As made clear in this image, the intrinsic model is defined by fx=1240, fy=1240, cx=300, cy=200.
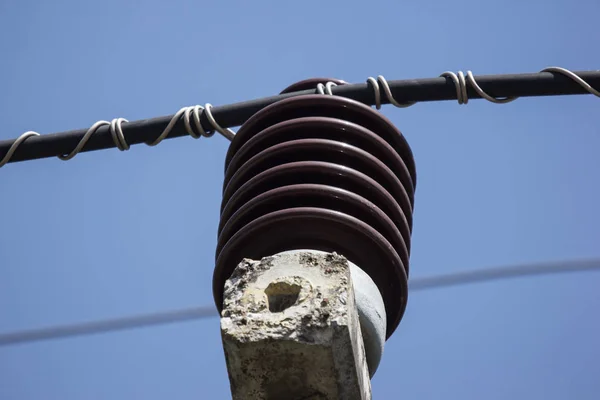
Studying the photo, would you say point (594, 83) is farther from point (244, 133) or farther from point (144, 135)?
point (144, 135)

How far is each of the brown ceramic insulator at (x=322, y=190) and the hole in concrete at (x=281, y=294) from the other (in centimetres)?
42

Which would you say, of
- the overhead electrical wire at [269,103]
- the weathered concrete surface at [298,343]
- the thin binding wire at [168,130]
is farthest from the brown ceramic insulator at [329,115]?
the weathered concrete surface at [298,343]

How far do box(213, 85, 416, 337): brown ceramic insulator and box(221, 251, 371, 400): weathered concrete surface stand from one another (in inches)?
18.0

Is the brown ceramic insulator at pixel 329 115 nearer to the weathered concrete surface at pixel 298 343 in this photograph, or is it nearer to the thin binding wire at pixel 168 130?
the thin binding wire at pixel 168 130

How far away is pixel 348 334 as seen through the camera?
3.28 meters

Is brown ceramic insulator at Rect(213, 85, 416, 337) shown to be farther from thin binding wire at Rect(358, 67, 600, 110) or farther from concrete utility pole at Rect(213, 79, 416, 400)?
thin binding wire at Rect(358, 67, 600, 110)

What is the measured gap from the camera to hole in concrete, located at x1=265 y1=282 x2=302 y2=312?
3.44 metres

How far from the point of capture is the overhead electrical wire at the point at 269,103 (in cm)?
501

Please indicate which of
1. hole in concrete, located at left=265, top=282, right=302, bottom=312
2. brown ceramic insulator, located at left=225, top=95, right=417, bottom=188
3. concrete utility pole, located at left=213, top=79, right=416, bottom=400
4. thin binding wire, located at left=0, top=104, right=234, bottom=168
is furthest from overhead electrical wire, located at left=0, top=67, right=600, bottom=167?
hole in concrete, located at left=265, top=282, right=302, bottom=312

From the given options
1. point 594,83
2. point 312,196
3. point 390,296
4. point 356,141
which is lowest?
point 390,296

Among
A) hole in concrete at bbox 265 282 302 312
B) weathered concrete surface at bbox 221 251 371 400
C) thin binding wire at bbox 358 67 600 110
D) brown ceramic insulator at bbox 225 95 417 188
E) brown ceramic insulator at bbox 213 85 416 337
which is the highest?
thin binding wire at bbox 358 67 600 110

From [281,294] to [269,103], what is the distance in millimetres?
1695

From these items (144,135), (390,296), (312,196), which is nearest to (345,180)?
(312,196)

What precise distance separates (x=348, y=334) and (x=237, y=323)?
0.30 m
